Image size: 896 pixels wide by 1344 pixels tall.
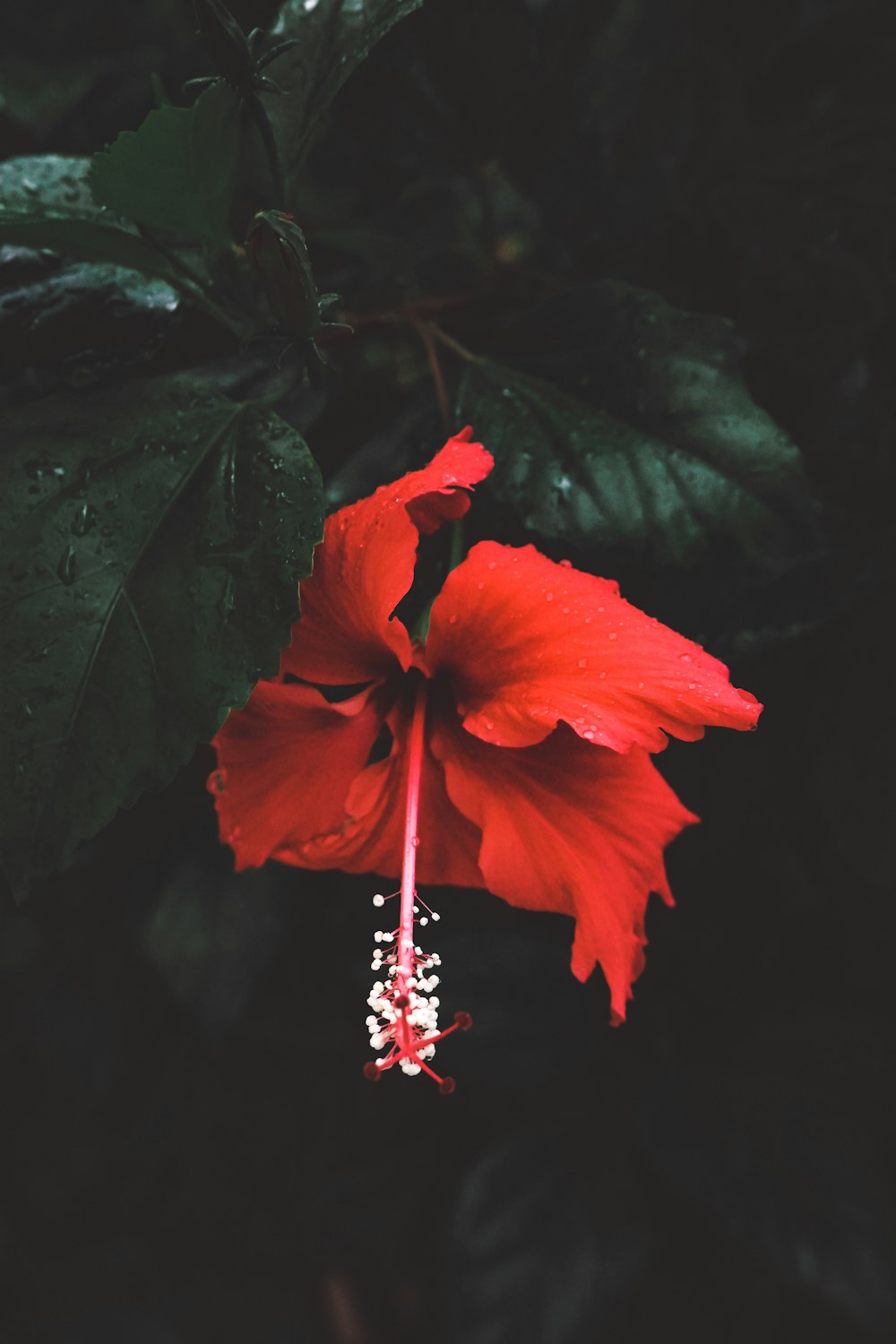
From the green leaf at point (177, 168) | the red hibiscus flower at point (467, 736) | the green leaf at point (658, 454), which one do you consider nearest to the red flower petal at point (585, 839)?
the red hibiscus flower at point (467, 736)

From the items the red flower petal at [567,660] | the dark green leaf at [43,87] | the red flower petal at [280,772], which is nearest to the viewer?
the red flower petal at [567,660]

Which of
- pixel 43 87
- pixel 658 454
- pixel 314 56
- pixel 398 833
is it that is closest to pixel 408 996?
pixel 398 833

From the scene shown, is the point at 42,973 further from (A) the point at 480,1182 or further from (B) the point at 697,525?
(B) the point at 697,525

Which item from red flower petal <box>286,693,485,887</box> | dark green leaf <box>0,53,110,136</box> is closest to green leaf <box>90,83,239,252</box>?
red flower petal <box>286,693,485,887</box>

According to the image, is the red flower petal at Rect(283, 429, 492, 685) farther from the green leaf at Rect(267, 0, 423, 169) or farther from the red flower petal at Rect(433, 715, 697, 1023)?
the green leaf at Rect(267, 0, 423, 169)

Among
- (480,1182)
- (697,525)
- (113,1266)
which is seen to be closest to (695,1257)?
(480,1182)

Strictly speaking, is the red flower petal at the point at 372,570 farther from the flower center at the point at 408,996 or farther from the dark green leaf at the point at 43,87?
the dark green leaf at the point at 43,87

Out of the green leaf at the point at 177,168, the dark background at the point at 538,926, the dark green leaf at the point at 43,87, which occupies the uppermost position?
the dark green leaf at the point at 43,87
